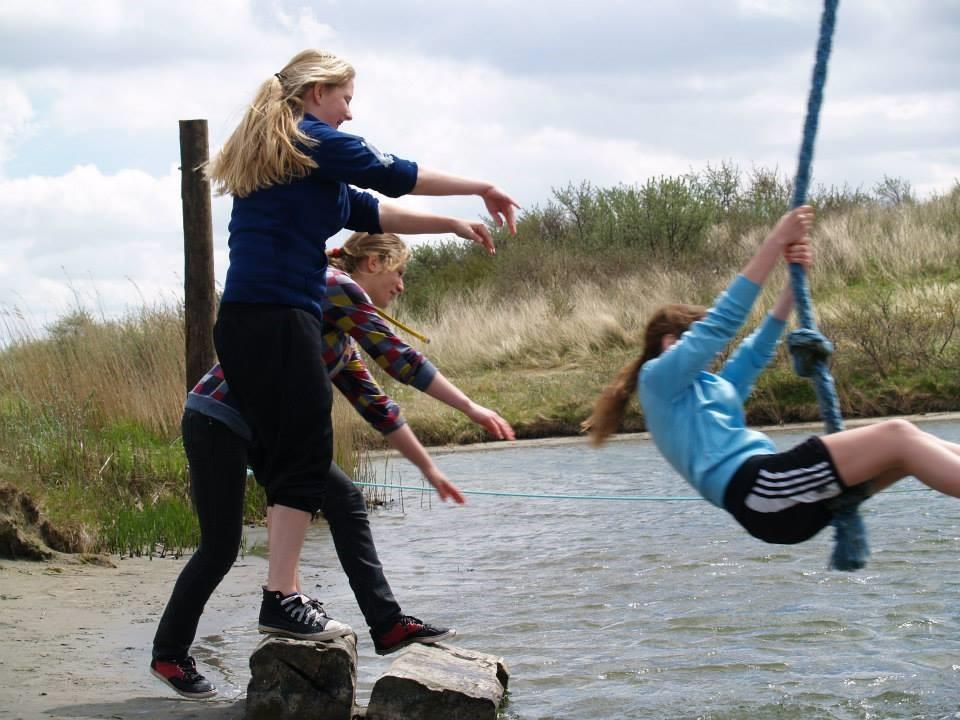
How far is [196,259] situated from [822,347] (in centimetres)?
578

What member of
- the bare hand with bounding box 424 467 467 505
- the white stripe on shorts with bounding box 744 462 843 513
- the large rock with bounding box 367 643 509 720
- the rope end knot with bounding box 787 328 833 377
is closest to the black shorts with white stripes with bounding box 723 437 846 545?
the white stripe on shorts with bounding box 744 462 843 513

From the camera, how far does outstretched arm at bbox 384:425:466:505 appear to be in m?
4.84

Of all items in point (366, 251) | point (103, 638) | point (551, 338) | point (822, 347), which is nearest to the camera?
point (822, 347)

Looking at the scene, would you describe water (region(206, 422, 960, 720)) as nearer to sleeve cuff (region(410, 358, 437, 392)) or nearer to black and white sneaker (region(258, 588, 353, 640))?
black and white sneaker (region(258, 588, 353, 640))

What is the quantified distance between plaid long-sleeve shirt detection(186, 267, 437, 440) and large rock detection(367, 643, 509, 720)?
35.9 inches

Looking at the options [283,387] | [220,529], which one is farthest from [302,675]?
[283,387]

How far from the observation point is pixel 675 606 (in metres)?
6.68

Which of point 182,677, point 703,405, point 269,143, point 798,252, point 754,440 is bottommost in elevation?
point 182,677

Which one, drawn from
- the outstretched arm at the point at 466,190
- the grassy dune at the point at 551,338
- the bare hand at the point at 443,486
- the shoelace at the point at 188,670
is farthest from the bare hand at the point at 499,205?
the grassy dune at the point at 551,338

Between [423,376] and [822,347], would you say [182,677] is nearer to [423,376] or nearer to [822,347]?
A: [423,376]

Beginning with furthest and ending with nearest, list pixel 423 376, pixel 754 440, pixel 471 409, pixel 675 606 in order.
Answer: pixel 675 606 < pixel 423 376 < pixel 471 409 < pixel 754 440

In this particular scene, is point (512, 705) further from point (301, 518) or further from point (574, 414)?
point (574, 414)

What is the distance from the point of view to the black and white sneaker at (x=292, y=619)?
4641mm

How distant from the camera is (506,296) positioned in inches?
1050
